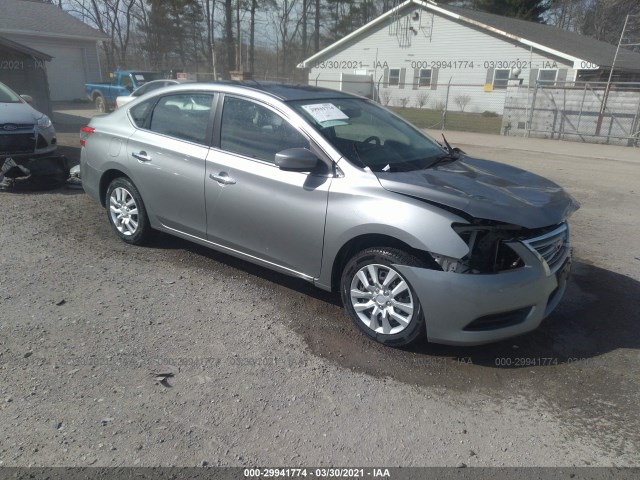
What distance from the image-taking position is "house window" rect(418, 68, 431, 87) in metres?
32.4

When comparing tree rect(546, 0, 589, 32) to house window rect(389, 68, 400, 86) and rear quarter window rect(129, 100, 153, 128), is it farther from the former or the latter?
rear quarter window rect(129, 100, 153, 128)

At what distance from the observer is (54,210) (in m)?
6.46

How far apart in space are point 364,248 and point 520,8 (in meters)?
42.1

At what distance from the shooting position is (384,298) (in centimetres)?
343

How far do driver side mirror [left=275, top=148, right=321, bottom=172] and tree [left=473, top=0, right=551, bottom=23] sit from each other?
41592 millimetres

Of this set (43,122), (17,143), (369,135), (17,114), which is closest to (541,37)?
(43,122)

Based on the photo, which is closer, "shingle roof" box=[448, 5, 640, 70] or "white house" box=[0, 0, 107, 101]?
"white house" box=[0, 0, 107, 101]

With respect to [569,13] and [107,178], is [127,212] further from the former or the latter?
[569,13]

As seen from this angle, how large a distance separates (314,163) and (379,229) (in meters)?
0.71

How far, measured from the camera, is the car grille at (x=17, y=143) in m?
7.31

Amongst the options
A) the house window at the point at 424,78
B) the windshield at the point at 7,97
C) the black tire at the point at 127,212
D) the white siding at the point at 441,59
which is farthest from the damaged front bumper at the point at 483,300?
the house window at the point at 424,78

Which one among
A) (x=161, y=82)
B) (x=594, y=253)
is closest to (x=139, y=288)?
(x=594, y=253)

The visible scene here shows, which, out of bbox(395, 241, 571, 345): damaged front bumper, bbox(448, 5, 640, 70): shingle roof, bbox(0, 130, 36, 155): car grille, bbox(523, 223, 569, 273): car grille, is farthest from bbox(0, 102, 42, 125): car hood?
bbox(448, 5, 640, 70): shingle roof

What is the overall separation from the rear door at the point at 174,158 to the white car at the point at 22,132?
3.72 metres
